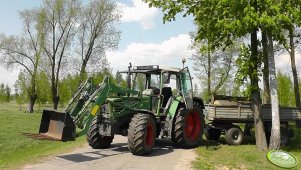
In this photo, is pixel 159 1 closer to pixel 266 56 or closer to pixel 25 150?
pixel 266 56

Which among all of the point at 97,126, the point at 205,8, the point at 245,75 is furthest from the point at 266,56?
the point at 97,126

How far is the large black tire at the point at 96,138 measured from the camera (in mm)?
13156

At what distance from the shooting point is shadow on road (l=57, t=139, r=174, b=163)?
11.5 m

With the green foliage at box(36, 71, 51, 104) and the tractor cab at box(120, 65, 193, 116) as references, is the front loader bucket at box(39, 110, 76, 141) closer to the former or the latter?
the tractor cab at box(120, 65, 193, 116)

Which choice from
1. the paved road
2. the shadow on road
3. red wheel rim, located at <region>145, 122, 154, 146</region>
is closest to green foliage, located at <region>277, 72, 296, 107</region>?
the shadow on road

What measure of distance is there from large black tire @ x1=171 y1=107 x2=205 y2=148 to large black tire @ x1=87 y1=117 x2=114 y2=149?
2.39 meters

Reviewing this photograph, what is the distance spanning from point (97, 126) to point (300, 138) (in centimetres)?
1104

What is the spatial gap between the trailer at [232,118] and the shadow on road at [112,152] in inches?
87.0

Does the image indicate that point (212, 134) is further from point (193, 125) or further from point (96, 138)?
point (96, 138)

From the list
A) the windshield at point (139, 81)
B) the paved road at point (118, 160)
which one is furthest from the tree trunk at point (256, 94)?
the windshield at point (139, 81)

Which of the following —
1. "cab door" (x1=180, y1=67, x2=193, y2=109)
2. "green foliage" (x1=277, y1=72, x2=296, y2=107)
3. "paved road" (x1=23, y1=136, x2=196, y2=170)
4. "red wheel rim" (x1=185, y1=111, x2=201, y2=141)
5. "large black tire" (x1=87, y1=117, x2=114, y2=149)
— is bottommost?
"paved road" (x1=23, y1=136, x2=196, y2=170)

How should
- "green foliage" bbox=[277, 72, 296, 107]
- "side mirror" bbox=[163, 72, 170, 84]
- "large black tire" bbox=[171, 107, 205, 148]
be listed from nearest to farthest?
"large black tire" bbox=[171, 107, 205, 148] < "side mirror" bbox=[163, 72, 170, 84] < "green foliage" bbox=[277, 72, 296, 107]

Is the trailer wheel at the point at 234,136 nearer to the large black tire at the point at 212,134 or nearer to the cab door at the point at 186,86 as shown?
the large black tire at the point at 212,134

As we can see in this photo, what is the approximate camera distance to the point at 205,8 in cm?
1394
